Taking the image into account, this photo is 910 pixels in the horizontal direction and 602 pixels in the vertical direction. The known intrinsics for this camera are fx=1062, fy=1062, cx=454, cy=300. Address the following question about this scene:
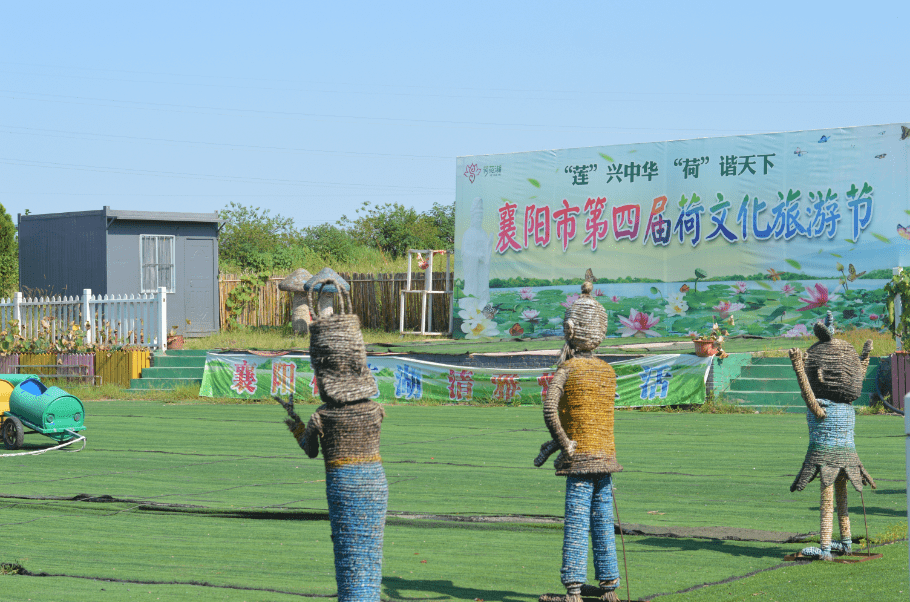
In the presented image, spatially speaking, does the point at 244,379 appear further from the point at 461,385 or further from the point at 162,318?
the point at 461,385

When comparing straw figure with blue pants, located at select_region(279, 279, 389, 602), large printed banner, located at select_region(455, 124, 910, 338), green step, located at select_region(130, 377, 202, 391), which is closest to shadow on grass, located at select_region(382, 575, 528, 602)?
straw figure with blue pants, located at select_region(279, 279, 389, 602)

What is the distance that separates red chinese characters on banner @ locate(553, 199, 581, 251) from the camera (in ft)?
93.0

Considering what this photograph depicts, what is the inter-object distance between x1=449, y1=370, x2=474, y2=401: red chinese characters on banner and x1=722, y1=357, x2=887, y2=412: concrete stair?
483 centimetres

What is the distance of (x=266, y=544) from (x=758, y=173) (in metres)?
20.7

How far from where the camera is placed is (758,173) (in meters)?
25.8

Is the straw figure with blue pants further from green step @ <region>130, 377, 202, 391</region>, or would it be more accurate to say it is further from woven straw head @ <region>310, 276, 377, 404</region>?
green step @ <region>130, 377, 202, 391</region>

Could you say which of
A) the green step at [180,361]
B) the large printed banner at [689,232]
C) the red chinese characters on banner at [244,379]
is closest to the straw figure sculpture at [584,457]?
the red chinese characters on banner at [244,379]

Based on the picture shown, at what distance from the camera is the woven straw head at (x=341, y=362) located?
16.9 ft

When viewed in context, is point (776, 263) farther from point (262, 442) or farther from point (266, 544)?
point (266, 544)

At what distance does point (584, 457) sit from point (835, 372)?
90.3 inches

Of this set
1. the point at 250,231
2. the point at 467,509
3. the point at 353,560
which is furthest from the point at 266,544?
the point at 250,231

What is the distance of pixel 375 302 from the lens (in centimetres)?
3328

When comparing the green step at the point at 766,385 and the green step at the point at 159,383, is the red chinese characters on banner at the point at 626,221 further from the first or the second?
the green step at the point at 159,383

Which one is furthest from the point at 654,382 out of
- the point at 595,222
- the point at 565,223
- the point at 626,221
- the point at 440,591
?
the point at 440,591
